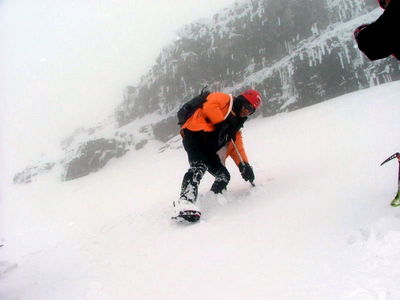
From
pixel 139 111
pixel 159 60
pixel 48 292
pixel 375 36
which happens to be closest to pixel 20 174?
pixel 139 111

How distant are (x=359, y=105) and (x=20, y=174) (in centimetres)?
3107

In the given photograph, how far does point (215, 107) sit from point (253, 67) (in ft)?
53.9

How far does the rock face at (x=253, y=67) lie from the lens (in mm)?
14969

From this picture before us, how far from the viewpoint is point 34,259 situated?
169 inches

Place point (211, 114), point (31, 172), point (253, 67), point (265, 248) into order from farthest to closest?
1. point (31, 172)
2. point (253, 67)
3. point (211, 114)
4. point (265, 248)

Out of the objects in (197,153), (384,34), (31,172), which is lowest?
(31,172)

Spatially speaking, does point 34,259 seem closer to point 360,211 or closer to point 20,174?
point 360,211

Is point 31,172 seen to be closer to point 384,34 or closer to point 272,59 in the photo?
point 272,59

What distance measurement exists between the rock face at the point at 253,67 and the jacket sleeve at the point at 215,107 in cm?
1206

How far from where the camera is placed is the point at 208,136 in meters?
4.12

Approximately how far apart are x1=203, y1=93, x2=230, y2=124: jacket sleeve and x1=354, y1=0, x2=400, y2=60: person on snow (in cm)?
220

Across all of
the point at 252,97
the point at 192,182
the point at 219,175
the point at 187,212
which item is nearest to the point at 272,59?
the point at 252,97

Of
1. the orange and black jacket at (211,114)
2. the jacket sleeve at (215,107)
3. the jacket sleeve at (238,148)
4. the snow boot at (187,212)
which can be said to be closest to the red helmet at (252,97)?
the orange and black jacket at (211,114)

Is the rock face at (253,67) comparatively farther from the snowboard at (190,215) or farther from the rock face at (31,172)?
the snowboard at (190,215)
